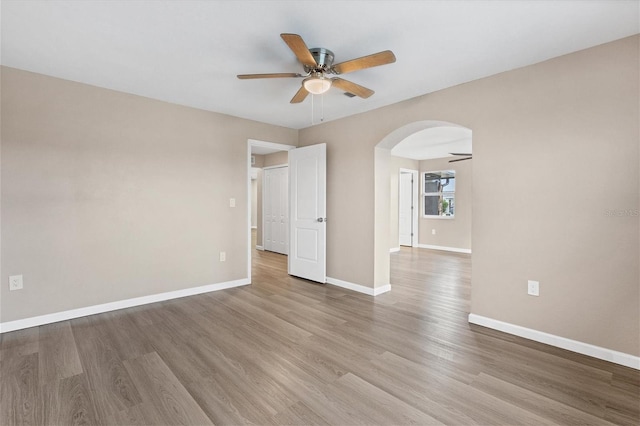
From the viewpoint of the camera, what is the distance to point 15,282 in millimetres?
2889

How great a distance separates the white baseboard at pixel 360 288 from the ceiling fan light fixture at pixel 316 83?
8.72 ft

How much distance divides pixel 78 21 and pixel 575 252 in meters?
4.18

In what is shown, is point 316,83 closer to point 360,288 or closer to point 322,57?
point 322,57

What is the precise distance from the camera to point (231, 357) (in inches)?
94.0

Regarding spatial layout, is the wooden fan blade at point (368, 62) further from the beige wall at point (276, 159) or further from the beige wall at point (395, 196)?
the beige wall at point (395, 196)

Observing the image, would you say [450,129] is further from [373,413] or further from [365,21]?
[373,413]

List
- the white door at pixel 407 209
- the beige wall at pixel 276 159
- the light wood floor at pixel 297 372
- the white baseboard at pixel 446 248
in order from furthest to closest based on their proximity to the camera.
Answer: the white door at pixel 407 209, the white baseboard at pixel 446 248, the beige wall at pixel 276 159, the light wood floor at pixel 297 372

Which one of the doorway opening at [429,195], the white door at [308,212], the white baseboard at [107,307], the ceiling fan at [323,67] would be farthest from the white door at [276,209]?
the ceiling fan at [323,67]

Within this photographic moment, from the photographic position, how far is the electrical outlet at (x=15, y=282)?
2869 mm

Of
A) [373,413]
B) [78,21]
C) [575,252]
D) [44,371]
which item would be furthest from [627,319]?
[78,21]

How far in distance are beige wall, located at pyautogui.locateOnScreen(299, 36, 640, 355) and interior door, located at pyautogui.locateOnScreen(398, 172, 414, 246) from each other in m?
5.22

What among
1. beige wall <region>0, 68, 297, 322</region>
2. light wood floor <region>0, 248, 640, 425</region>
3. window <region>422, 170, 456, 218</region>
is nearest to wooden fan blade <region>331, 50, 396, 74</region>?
light wood floor <region>0, 248, 640, 425</region>

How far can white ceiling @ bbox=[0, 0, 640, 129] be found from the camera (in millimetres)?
1966

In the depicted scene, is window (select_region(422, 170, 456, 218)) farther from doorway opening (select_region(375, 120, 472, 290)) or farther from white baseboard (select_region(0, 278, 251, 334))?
white baseboard (select_region(0, 278, 251, 334))
